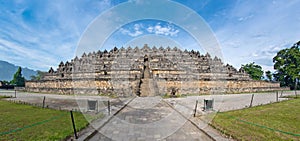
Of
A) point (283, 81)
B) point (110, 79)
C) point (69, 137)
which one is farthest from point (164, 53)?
point (69, 137)

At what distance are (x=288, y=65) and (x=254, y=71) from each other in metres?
11.7

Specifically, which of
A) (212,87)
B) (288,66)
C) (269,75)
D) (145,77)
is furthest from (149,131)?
(269,75)

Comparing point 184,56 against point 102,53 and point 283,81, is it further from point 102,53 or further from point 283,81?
point 283,81

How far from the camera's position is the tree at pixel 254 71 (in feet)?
145

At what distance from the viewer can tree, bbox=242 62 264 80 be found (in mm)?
44312

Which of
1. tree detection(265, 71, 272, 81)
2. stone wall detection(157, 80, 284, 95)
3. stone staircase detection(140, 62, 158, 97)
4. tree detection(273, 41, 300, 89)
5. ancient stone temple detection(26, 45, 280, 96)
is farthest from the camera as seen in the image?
tree detection(265, 71, 272, 81)

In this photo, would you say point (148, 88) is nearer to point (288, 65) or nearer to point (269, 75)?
point (288, 65)

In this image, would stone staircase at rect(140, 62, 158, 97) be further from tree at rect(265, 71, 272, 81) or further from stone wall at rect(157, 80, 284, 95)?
tree at rect(265, 71, 272, 81)

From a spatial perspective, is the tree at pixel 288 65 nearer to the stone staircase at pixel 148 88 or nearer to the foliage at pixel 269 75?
the foliage at pixel 269 75

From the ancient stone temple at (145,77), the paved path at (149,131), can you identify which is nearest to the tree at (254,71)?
the ancient stone temple at (145,77)

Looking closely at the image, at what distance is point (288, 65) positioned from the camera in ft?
110

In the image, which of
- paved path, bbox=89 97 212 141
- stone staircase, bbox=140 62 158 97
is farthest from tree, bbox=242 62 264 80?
paved path, bbox=89 97 212 141

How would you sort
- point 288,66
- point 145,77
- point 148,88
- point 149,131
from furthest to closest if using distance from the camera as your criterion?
point 288,66
point 145,77
point 148,88
point 149,131

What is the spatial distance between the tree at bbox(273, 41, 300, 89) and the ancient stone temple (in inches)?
183
